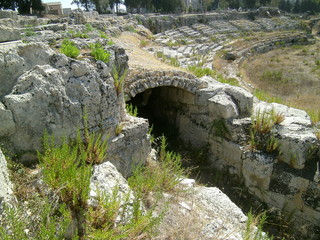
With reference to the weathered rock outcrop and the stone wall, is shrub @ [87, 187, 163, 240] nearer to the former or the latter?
the weathered rock outcrop

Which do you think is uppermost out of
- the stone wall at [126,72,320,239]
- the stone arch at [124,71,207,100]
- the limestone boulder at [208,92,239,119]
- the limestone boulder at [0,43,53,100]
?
the limestone boulder at [0,43,53,100]

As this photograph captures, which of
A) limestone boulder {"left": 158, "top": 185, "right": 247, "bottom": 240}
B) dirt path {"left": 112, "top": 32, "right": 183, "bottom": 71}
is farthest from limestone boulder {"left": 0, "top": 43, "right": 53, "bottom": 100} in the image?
dirt path {"left": 112, "top": 32, "right": 183, "bottom": 71}

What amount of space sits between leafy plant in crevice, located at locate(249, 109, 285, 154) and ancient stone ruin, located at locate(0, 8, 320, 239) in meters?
0.11

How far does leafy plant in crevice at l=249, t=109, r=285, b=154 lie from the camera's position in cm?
665

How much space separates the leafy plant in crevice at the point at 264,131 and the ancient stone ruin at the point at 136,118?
0.35 ft

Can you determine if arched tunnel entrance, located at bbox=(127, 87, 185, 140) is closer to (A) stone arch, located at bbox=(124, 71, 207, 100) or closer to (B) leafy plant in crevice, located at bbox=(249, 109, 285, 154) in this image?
(A) stone arch, located at bbox=(124, 71, 207, 100)

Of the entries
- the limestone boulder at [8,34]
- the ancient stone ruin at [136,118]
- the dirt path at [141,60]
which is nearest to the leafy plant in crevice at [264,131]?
the ancient stone ruin at [136,118]

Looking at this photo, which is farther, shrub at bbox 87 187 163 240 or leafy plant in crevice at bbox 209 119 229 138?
leafy plant in crevice at bbox 209 119 229 138

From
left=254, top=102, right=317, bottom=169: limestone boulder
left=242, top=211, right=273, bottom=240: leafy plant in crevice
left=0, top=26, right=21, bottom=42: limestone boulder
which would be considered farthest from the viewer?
left=254, top=102, right=317, bottom=169: limestone boulder

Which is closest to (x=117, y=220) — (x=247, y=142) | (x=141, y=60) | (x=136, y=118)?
(x=136, y=118)

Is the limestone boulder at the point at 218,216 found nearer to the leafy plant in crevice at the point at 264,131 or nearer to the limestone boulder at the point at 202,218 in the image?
the limestone boulder at the point at 202,218

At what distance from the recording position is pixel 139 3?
141ft

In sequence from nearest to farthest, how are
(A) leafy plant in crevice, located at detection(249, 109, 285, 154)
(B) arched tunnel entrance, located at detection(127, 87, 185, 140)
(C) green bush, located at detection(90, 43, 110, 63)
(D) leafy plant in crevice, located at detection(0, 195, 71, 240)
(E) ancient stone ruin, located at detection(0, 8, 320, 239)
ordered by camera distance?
(D) leafy plant in crevice, located at detection(0, 195, 71, 240), (E) ancient stone ruin, located at detection(0, 8, 320, 239), (C) green bush, located at detection(90, 43, 110, 63), (A) leafy plant in crevice, located at detection(249, 109, 285, 154), (B) arched tunnel entrance, located at detection(127, 87, 185, 140)

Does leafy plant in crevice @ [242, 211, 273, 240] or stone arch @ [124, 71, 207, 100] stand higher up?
stone arch @ [124, 71, 207, 100]
